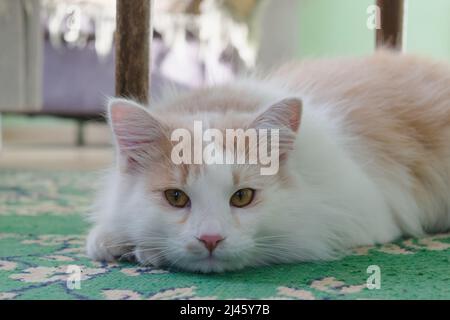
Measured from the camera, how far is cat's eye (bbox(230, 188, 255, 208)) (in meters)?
0.98

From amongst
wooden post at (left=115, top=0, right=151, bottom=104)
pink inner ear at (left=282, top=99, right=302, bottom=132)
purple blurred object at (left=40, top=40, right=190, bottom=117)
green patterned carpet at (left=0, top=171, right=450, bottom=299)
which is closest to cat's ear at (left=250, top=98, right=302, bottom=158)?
pink inner ear at (left=282, top=99, right=302, bottom=132)

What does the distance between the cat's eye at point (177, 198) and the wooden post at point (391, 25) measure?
95 centimetres

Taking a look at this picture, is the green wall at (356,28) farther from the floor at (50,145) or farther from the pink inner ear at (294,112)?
the floor at (50,145)

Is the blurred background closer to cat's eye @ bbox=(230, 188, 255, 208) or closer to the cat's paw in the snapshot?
the cat's paw

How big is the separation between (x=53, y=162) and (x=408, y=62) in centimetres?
246

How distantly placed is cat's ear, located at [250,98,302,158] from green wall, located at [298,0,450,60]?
767 millimetres

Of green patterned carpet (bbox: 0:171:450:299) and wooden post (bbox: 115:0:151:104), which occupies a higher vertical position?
wooden post (bbox: 115:0:151:104)

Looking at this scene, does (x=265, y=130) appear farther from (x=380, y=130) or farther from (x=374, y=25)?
(x=374, y=25)

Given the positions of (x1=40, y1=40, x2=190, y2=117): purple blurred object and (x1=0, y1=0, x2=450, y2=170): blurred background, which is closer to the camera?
(x1=0, y1=0, x2=450, y2=170): blurred background

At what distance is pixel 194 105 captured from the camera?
1206mm

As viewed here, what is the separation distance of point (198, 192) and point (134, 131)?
0.60 ft

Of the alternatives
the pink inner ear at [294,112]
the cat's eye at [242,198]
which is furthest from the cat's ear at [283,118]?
the cat's eye at [242,198]

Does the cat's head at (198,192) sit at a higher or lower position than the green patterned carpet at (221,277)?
higher

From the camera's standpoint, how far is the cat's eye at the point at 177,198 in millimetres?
988
